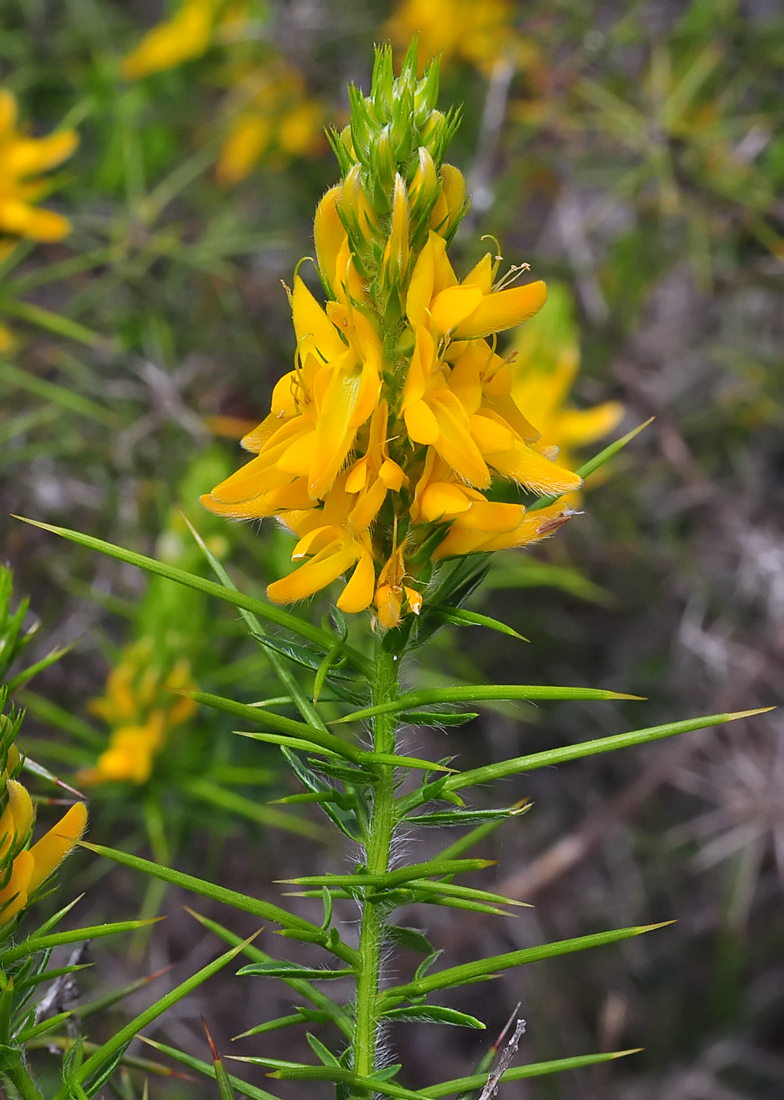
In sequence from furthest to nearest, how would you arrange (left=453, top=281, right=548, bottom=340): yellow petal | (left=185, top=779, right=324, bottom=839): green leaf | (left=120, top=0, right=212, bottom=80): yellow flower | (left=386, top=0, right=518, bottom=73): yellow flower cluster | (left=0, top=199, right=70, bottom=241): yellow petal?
1. (left=386, top=0, right=518, bottom=73): yellow flower cluster
2. (left=120, top=0, right=212, bottom=80): yellow flower
3. (left=0, top=199, right=70, bottom=241): yellow petal
4. (left=185, top=779, right=324, bottom=839): green leaf
5. (left=453, top=281, right=548, bottom=340): yellow petal

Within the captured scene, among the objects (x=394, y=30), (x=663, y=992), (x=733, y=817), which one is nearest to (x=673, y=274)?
(x=394, y=30)

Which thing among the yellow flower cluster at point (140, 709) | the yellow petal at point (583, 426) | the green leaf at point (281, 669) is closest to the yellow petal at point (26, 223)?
the yellow flower cluster at point (140, 709)

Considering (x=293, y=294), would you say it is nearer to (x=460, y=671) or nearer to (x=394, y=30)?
(x=460, y=671)

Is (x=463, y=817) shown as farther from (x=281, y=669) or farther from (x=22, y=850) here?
(x=22, y=850)

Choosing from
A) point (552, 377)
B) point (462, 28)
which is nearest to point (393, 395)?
point (552, 377)

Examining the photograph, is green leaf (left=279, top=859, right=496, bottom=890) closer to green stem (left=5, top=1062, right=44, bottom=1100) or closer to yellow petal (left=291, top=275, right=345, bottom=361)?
green stem (left=5, top=1062, right=44, bottom=1100)

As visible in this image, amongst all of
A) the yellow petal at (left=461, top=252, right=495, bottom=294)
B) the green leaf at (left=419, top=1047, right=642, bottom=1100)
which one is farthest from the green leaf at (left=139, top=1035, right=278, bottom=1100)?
the yellow petal at (left=461, top=252, right=495, bottom=294)
